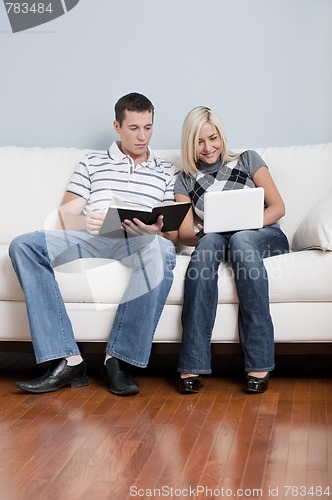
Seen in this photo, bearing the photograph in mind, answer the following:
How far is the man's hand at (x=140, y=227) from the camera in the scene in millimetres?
3016

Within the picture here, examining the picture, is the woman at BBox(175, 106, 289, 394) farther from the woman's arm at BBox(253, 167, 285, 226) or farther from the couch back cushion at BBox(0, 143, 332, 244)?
the couch back cushion at BBox(0, 143, 332, 244)

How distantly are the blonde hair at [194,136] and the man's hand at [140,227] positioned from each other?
446 millimetres

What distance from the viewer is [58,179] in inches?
145

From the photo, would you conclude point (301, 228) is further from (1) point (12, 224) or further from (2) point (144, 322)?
(1) point (12, 224)

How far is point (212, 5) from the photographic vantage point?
3.89 m

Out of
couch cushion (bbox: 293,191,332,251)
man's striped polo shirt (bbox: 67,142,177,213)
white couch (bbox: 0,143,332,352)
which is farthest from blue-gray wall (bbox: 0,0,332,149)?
white couch (bbox: 0,143,332,352)

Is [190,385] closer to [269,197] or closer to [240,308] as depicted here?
[240,308]

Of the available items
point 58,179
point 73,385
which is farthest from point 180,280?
point 58,179

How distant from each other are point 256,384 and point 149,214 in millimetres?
720

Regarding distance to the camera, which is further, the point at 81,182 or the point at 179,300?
the point at 81,182

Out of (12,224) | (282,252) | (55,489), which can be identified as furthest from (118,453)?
(12,224)

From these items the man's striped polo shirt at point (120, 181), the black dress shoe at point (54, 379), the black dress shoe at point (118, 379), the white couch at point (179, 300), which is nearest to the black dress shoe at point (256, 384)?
the white couch at point (179, 300)

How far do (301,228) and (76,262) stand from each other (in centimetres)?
89

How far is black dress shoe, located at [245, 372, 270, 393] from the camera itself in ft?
9.55
